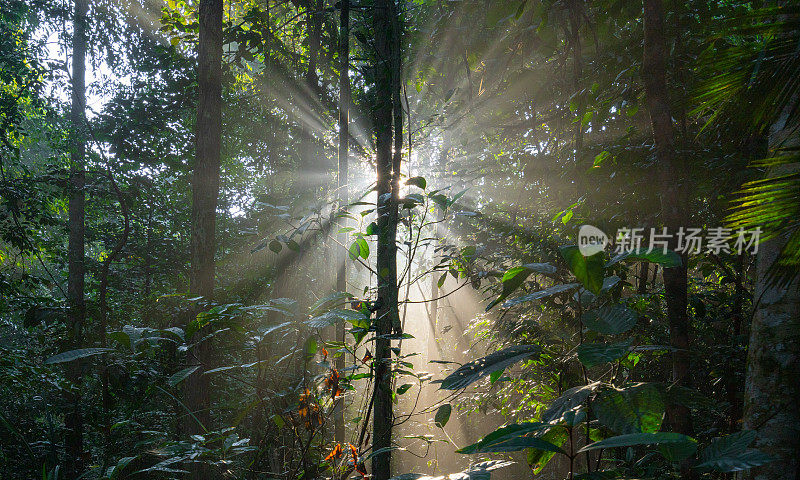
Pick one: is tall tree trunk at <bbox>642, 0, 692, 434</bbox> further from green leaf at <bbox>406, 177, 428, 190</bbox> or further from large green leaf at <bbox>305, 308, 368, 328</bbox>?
large green leaf at <bbox>305, 308, 368, 328</bbox>

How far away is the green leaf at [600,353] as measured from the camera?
729 mm

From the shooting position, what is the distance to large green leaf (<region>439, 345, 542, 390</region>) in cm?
87

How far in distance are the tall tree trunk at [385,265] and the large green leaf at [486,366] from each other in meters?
0.68

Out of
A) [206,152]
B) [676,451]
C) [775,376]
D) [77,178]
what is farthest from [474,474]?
[77,178]

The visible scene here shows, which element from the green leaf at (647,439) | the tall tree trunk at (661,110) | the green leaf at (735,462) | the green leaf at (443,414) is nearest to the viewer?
the green leaf at (647,439)

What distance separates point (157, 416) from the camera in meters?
6.45

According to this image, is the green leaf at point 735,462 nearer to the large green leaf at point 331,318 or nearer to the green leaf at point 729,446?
the green leaf at point 729,446

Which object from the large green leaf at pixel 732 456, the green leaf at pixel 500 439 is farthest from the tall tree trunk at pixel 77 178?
the large green leaf at pixel 732 456

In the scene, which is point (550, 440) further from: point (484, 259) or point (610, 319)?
point (484, 259)

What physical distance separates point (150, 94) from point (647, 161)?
8813mm

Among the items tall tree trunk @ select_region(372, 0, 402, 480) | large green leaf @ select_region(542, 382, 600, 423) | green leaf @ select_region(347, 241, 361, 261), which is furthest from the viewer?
tall tree trunk @ select_region(372, 0, 402, 480)

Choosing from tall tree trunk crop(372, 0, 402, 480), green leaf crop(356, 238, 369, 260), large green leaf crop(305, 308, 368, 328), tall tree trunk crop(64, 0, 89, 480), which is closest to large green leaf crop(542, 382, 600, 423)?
large green leaf crop(305, 308, 368, 328)

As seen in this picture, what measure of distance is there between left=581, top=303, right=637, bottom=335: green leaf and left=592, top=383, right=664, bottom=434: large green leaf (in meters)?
0.12

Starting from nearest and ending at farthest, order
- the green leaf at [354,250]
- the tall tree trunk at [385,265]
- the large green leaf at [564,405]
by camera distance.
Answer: the large green leaf at [564,405] < the green leaf at [354,250] < the tall tree trunk at [385,265]
